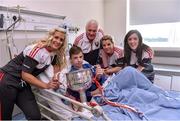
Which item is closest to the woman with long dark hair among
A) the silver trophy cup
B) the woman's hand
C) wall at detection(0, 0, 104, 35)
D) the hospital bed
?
the hospital bed

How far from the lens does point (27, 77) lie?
63.6 inches

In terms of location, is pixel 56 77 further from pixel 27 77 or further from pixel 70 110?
pixel 70 110

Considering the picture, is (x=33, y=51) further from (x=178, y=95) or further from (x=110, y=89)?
(x=178, y=95)

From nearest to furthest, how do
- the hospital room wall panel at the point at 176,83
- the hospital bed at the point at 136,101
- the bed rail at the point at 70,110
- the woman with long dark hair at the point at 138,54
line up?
the bed rail at the point at 70,110
the hospital bed at the point at 136,101
the woman with long dark hair at the point at 138,54
the hospital room wall panel at the point at 176,83

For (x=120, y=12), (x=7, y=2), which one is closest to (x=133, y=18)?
(x=120, y=12)

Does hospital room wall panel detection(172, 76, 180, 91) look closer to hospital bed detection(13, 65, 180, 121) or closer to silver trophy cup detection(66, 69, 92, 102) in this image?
hospital bed detection(13, 65, 180, 121)

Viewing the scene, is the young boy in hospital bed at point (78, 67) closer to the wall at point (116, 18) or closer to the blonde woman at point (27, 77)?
the blonde woman at point (27, 77)

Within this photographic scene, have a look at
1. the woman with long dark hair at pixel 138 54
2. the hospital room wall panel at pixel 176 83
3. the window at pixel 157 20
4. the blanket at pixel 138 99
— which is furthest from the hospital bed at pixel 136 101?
the window at pixel 157 20

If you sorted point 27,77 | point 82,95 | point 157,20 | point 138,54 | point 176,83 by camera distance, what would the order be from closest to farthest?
1. point 27,77
2. point 82,95
3. point 138,54
4. point 176,83
5. point 157,20

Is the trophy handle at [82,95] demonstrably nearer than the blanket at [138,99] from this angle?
No

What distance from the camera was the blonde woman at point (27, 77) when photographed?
5.30 feet

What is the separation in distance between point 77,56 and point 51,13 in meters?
1.11

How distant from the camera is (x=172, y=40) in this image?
339 cm

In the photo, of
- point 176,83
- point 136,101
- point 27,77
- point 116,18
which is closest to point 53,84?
point 27,77
